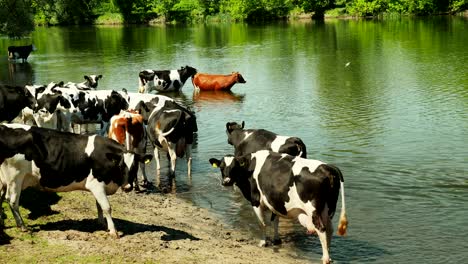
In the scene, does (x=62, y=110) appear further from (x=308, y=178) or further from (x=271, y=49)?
(x=271, y=49)

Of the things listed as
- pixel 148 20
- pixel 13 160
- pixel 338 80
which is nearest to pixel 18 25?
pixel 338 80

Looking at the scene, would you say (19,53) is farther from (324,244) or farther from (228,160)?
(324,244)

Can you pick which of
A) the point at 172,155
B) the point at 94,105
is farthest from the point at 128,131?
the point at 94,105

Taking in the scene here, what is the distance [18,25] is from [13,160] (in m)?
36.6

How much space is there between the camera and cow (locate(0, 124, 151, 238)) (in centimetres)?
1052

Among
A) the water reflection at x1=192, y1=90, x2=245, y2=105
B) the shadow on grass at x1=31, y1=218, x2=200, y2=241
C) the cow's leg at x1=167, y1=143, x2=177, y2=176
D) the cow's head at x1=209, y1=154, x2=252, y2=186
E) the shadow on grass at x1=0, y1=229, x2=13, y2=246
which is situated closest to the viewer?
the shadow on grass at x1=0, y1=229, x2=13, y2=246

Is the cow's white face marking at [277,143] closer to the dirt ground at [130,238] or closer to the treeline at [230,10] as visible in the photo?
the dirt ground at [130,238]

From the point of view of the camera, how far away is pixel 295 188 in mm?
10484

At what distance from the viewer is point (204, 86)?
30859mm

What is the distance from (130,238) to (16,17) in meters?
33.9

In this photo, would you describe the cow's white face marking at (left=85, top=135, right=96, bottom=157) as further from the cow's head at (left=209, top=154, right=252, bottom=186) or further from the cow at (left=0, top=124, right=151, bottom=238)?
the cow's head at (left=209, top=154, right=252, bottom=186)

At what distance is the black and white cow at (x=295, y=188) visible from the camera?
10.2 meters

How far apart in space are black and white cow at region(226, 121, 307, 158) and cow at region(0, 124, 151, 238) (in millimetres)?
3381

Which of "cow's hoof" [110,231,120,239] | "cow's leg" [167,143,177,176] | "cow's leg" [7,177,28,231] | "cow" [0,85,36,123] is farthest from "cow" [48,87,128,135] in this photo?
"cow's hoof" [110,231,120,239]
